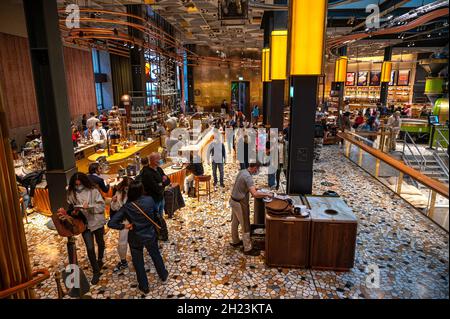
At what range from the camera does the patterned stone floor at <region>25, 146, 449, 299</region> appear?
356 cm

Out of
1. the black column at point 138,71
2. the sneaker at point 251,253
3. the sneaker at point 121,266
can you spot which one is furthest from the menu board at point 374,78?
the sneaker at point 121,266

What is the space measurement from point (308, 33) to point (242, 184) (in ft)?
6.93

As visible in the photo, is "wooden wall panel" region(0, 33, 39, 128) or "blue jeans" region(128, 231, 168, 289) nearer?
"blue jeans" region(128, 231, 168, 289)

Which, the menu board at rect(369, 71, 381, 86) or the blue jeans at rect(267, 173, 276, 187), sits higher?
the menu board at rect(369, 71, 381, 86)

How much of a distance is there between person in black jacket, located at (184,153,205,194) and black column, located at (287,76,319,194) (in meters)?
2.87

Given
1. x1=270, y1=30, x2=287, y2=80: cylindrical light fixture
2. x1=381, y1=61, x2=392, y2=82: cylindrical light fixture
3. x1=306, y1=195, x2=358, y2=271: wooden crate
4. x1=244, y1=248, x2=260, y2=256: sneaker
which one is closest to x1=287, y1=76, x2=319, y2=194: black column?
x1=306, y1=195, x2=358, y2=271: wooden crate

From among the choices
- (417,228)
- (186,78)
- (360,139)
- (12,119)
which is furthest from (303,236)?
(186,78)

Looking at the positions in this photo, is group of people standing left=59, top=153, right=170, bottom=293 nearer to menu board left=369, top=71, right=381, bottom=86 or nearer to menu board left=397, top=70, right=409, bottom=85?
menu board left=369, top=71, right=381, bottom=86

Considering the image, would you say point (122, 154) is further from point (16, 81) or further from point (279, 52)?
point (16, 81)

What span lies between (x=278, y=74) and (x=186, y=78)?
54.0 ft

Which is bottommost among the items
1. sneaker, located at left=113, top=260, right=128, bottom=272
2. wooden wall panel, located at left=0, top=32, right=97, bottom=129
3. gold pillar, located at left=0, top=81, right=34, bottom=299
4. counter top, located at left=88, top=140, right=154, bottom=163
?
sneaker, located at left=113, top=260, right=128, bottom=272

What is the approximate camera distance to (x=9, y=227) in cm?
209

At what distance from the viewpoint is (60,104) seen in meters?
5.20

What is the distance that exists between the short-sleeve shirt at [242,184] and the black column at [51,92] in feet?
10.2
